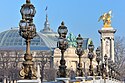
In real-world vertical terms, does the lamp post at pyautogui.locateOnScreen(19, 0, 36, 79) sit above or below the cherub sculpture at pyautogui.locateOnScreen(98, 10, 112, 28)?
below

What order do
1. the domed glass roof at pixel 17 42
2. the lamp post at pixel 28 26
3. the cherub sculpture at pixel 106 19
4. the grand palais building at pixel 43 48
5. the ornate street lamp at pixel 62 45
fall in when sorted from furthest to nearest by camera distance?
the domed glass roof at pixel 17 42, the grand palais building at pixel 43 48, the cherub sculpture at pixel 106 19, the ornate street lamp at pixel 62 45, the lamp post at pixel 28 26

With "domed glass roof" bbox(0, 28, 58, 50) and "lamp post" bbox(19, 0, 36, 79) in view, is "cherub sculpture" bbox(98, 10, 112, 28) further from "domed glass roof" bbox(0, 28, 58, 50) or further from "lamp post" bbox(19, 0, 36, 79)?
"lamp post" bbox(19, 0, 36, 79)

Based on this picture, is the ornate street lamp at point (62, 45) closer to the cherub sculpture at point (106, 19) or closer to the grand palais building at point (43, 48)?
the cherub sculpture at point (106, 19)

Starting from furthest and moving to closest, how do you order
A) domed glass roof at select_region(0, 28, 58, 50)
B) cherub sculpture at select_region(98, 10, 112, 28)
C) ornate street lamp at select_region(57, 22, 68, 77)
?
1. domed glass roof at select_region(0, 28, 58, 50)
2. cherub sculpture at select_region(98, 10, 112, 28)
3. ornate street lamp at select_region(57, 22, 68, 77)

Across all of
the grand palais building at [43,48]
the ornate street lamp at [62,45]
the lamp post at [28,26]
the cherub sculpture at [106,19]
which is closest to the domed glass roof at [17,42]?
the grand palais building at [43,48]

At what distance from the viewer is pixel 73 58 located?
163m

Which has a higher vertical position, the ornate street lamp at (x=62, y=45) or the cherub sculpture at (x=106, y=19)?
the cherub sculpture at (x=106, y=19)

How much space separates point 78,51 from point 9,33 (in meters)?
163

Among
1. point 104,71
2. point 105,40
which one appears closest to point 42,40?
point 105,40

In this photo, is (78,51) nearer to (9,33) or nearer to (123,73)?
(123,73)

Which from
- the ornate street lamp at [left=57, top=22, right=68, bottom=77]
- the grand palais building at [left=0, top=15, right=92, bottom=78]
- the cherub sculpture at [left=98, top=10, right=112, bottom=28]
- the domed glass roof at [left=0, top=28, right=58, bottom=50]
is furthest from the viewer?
the domed glass roof at [left=0, top=28, right=58, bottom=50]

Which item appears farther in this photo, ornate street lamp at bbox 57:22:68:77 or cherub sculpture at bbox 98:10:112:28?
cherub sculpture at bbox 98:10:112:28

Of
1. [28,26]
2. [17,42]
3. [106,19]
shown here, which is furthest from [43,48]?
[28,26]

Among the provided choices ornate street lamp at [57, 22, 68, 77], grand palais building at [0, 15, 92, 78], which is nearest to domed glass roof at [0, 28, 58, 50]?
grand palais building at [0, 15, 92, 78]
